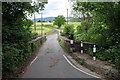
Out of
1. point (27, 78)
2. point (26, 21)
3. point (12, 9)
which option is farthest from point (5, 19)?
point (27, 78)

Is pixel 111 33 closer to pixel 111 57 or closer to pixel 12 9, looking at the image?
pixel 111 57

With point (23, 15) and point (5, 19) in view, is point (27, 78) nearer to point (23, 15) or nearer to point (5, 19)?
point (5, 19)

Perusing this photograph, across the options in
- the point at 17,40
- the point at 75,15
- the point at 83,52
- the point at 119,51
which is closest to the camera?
the point at 119,51

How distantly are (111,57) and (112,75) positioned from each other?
1633mm

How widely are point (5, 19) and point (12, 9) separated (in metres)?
0.68

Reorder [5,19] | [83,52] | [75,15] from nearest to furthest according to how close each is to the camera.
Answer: [5,19]
[83,52]
[75,15]

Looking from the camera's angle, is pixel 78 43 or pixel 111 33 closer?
pixel 111 33

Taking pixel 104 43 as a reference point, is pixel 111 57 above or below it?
below

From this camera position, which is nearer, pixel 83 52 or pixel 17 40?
pixel 17 40

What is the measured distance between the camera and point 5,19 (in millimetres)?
6195

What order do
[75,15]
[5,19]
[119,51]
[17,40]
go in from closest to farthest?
1. [119,51]
2. [5,19]
3. [17,40]
4. [75,15]

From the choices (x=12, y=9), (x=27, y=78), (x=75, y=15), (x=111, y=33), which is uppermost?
(x=75, y=15)

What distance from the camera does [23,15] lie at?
23.7ft

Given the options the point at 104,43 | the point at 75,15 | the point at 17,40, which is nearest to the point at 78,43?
the point at 104,43
